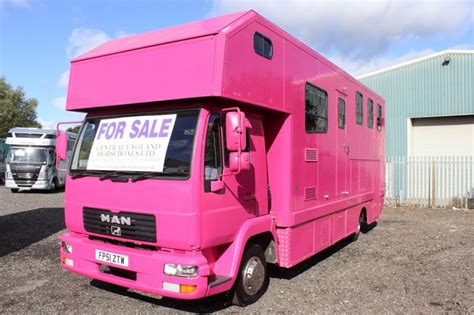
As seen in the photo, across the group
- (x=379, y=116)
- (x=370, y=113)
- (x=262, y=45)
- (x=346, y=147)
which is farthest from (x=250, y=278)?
(x=379, y=116)

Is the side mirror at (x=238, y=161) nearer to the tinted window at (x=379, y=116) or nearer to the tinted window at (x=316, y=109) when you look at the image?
the tinted window at (x=316, y=109)

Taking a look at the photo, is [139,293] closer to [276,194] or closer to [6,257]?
[276,194]

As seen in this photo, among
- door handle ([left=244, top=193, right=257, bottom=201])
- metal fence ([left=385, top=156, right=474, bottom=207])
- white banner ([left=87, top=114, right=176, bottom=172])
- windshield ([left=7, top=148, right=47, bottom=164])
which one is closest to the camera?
white banner ([left=87, top=114, right=176, bottom=172])

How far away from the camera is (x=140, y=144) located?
4.77 m

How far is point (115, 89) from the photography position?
203 inches

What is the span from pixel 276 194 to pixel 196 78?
2048mm

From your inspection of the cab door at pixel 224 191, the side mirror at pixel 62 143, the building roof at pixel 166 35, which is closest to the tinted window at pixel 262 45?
the building roof at pixel 166 35

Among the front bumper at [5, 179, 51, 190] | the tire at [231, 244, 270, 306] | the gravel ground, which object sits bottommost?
the gravel ground

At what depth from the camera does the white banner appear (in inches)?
183

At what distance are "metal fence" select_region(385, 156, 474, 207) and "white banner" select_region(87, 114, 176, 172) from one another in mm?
14800

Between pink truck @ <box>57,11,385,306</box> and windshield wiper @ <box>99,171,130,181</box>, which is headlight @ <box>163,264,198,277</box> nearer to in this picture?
pink truck @ <box>57,11,385,306</box>

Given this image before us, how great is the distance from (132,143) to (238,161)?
4.19 ft

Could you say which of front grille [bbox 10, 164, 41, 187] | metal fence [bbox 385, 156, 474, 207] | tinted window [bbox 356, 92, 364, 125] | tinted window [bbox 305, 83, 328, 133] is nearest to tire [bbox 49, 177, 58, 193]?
front grille [bbox 10, 164, 41, 187]

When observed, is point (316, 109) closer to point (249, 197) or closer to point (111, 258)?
point (249, 197)
